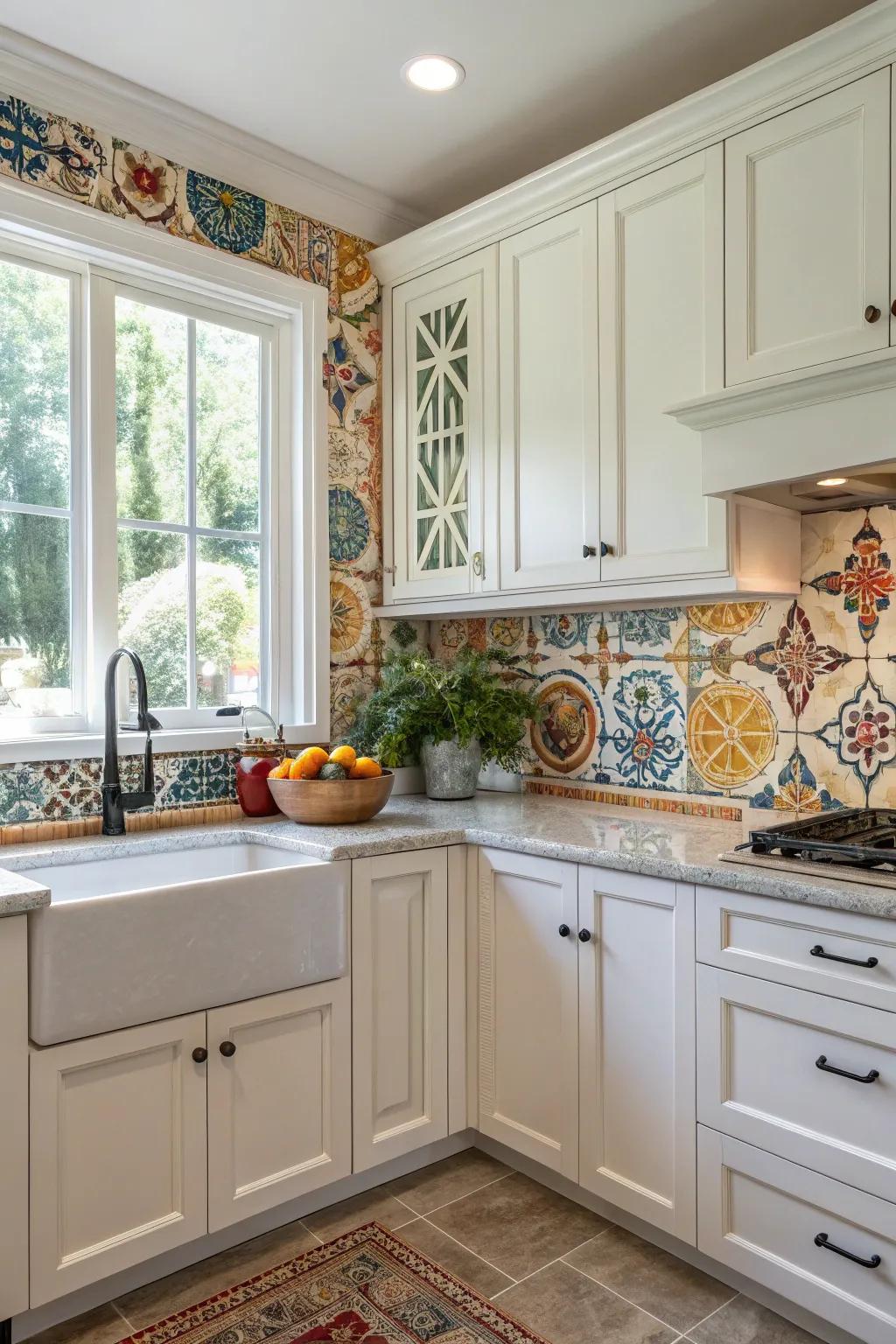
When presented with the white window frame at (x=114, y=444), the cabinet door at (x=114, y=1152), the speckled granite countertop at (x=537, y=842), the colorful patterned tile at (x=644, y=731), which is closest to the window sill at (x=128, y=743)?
the white window frame at (x=114, y=444)

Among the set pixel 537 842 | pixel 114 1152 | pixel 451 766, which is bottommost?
pixel 114 1152

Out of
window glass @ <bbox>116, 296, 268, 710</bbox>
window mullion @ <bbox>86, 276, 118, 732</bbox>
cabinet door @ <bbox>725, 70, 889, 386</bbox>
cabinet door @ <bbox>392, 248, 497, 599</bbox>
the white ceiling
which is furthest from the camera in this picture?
cabinet door @ <bbox>392, 248, 497, 599</bbox>

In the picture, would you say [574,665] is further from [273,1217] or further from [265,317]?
[273,1217]

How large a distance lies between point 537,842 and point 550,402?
1127 millimetres

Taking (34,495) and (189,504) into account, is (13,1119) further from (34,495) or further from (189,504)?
(189,504)

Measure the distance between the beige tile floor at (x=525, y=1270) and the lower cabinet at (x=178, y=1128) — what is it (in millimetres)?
104

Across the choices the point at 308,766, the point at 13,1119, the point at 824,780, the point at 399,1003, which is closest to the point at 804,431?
the point at 824,780

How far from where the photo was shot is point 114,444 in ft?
7.93

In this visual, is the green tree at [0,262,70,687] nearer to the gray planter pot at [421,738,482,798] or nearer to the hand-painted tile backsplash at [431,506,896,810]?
the gray planter pot at [421,738,482,798]

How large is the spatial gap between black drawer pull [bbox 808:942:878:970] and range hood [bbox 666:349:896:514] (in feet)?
2.81

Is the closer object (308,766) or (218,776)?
(308,766)

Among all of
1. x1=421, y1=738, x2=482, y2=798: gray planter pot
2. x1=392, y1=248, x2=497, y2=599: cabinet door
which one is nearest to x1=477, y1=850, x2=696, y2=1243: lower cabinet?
x1=421, y1=738, x2=482, y2=798: gray planter pot

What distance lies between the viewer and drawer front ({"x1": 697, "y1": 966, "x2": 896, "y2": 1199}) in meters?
1.54

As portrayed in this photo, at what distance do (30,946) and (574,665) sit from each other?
1637 millimetres
